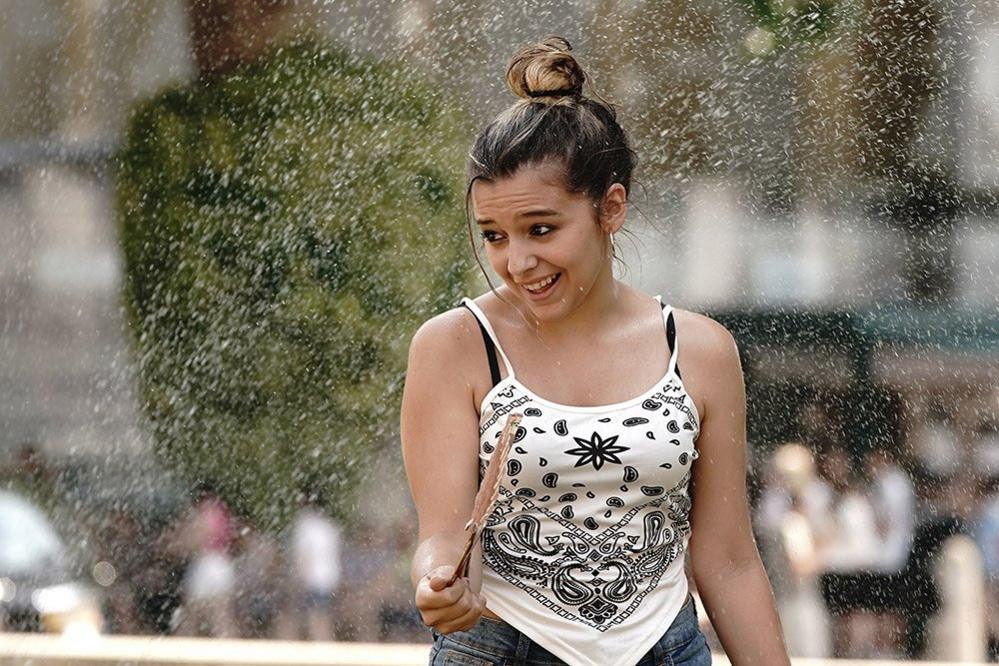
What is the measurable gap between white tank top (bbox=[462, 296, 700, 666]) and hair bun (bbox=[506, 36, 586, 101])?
39cm

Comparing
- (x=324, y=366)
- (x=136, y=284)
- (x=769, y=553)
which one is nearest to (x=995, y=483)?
(x=769, y=553)

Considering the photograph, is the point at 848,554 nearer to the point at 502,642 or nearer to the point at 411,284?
the point at 411,284

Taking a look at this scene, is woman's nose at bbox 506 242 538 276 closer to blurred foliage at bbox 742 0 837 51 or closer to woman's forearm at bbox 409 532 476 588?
woman's forearm at bbox 409 532 476 588

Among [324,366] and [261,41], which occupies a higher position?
[261,41]

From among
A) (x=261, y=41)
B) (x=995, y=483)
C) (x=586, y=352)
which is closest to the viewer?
(x=586, y=352)

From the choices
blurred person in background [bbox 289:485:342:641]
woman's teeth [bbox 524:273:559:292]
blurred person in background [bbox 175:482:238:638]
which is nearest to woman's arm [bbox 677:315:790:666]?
woman's teeth [bbox 524:273:559:292]

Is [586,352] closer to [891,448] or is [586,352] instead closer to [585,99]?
[585,99]

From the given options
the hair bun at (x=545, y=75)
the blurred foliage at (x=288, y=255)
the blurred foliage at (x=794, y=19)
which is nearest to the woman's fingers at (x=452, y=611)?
the hair bun at (x=545, y=75)

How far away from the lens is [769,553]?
510cm

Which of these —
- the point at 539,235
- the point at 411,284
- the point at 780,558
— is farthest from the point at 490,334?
→ the point at 780,558

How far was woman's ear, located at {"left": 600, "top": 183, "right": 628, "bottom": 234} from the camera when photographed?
6.12 feet

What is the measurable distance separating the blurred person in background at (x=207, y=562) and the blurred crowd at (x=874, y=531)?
1.88m

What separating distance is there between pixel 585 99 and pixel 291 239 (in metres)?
3.61

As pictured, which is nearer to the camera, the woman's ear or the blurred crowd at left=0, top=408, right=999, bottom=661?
the woman's ear
